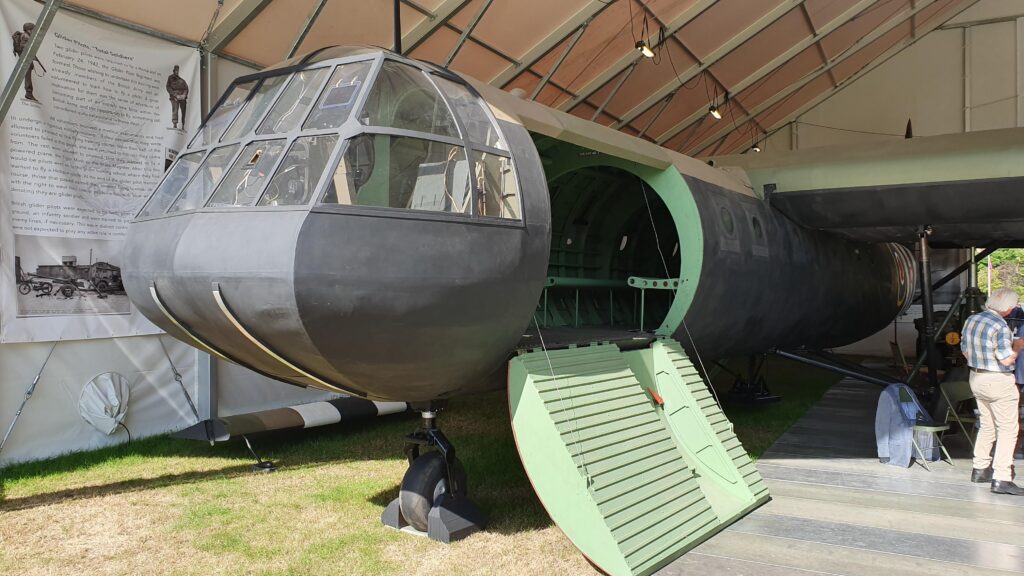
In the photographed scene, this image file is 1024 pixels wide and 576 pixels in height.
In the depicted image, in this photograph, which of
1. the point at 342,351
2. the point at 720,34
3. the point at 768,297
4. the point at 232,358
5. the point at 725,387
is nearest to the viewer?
the point at 342,351

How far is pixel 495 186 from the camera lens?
452 cm

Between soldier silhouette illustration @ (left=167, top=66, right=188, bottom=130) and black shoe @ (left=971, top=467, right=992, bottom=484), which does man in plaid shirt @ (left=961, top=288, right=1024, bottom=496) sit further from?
soldier silhouette illustration @ (left=167, top=66, right=188, bottom=130)

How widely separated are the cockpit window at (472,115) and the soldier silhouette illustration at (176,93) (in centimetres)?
477

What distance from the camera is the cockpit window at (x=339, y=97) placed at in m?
4.18

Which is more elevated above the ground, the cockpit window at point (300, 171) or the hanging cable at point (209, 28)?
the hanging cable at point (209, 28)

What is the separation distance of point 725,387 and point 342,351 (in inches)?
400

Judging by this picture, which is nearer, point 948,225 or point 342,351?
point 342,351

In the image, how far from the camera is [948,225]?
328 inches

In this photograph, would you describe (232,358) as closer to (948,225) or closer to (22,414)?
(22,414)

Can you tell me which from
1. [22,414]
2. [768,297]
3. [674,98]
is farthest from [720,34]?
[22,414]

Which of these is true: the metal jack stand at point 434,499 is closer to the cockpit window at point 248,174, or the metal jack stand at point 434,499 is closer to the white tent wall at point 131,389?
the cockpit window at point 248,174

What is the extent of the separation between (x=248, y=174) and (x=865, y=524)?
4.93m

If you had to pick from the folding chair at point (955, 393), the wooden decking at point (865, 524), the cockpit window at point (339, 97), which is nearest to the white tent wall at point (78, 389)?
the cockpit window at point (339, 97)

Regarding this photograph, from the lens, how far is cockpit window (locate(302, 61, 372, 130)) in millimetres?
4180
